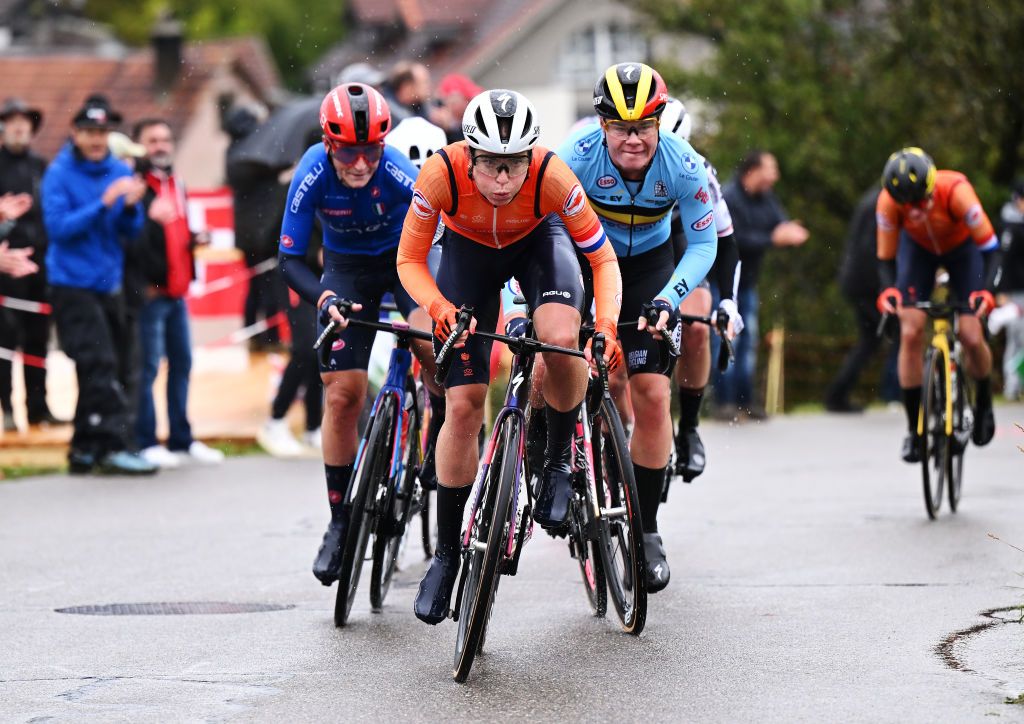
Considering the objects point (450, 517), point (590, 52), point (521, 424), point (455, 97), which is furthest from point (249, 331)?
point (590, 52)

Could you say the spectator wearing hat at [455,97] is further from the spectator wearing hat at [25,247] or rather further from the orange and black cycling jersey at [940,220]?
the orange and black cycling jersey at [940,220]

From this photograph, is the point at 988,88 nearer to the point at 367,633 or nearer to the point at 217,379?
the point at 217,379

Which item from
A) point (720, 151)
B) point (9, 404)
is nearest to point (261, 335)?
point (9, 404)

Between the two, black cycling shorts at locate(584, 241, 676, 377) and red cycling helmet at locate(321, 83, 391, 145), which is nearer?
red cycling helmet at locate(321, 83, 391, 145)

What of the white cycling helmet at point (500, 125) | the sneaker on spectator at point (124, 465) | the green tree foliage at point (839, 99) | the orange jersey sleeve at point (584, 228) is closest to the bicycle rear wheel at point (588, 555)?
the orange jersey sleeve at point (584, 228)

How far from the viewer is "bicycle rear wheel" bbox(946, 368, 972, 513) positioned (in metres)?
11.1

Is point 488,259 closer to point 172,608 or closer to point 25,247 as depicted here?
point 172,608

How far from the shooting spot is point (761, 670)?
A: 6.70 metres

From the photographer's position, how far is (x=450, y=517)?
7219mm

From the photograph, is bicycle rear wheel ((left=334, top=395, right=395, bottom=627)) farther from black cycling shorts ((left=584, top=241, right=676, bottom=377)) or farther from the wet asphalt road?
black cycling shorts ((left=584, top=241, right=676, bottom=377))

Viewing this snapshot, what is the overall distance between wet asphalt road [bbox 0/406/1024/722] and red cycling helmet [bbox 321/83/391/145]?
6.93 ft

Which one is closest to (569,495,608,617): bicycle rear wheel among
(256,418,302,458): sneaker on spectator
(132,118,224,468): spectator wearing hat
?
(132,118,224,468): spectator wearing hat

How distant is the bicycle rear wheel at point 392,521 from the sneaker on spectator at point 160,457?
18.5 feet

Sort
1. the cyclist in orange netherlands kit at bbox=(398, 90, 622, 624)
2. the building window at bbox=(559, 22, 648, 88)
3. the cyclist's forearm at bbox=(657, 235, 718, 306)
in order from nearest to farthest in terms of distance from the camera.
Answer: the cyclist in orange netherlands kit at bbox=(398, 90, 622, 624) < the cyclist's forearm at bbox=(657, 235, 718, 306) < the building window at bbox=(559, 22, 648, 88)
